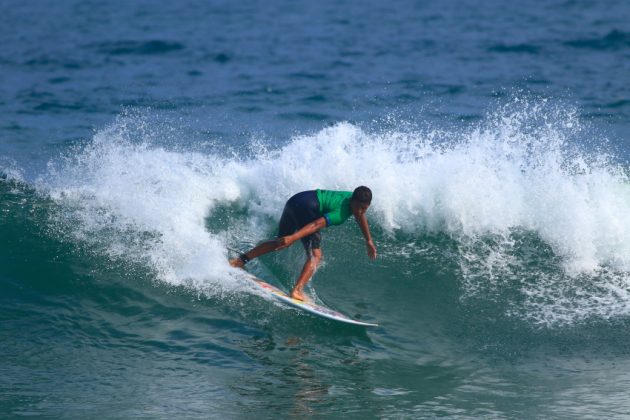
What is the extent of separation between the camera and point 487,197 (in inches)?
468

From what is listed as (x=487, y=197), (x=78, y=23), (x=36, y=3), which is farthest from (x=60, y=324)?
(x=36, y=3)

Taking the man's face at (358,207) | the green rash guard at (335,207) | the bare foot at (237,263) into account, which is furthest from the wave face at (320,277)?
A: the man's face at (358,207)

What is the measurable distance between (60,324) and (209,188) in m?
3.90

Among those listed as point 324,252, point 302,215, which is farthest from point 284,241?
point 324,252

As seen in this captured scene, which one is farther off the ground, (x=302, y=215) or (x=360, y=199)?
(x=360, y=199)

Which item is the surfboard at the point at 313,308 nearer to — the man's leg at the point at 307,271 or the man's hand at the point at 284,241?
the man's leg at the point at 307,271

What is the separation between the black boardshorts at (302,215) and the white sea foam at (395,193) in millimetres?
910

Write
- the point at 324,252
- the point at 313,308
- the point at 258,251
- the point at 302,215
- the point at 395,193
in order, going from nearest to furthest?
the point at 313,308, the point at 302,215, the point at 258,251, the point at 324,252, the point at 395,193

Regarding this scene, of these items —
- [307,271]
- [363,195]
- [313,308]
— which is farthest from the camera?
[307,271]

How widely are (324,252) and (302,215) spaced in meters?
1.77

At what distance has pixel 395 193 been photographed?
476 inches

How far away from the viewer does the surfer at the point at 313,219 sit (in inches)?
363

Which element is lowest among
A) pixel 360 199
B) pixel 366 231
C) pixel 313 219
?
pixel 366 231

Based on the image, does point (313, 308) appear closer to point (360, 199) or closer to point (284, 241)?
point (284, 241)
